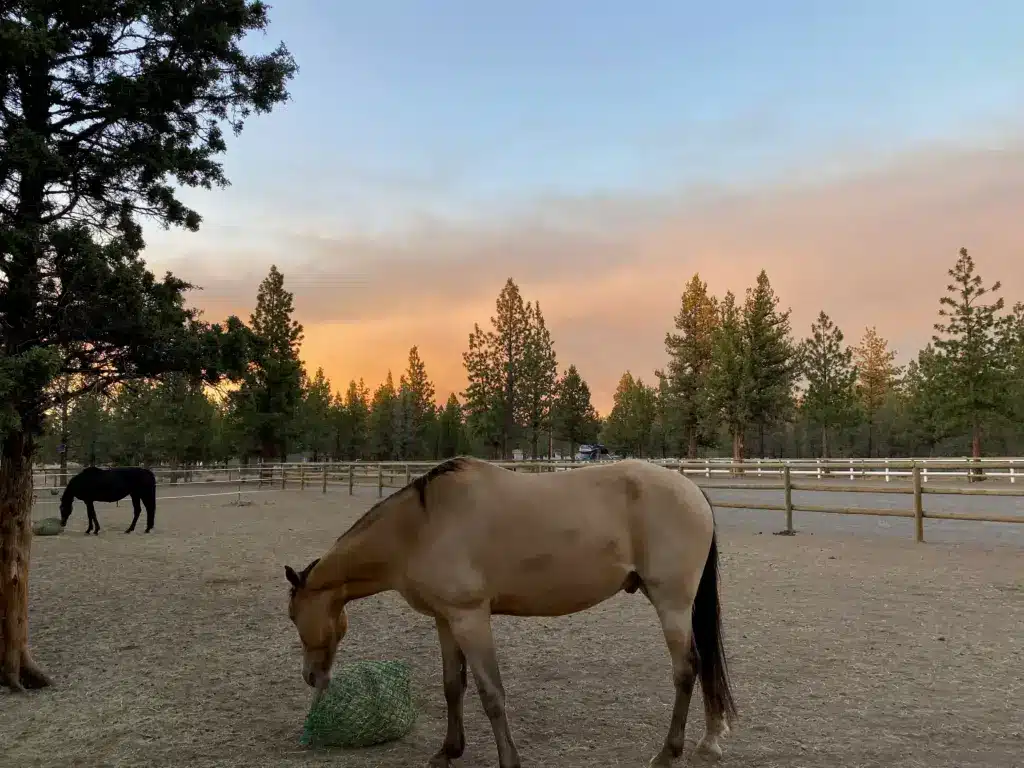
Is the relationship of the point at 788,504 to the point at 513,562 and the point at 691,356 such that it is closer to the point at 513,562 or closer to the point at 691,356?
the point at 513,562

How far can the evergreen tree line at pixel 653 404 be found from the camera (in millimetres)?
29891

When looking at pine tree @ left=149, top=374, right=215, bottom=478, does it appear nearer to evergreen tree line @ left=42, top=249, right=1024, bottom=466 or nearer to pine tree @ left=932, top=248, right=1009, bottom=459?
evergreen tree line @ left=42, top=249, right=1024, bottom=466

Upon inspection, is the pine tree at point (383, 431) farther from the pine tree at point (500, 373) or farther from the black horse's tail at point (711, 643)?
the black horse's tail at point (711, 643)

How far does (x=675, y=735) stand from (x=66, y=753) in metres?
3.30

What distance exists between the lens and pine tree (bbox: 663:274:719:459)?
136 ft

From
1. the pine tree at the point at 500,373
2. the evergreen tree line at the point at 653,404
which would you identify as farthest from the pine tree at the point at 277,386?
the pine tree at the point at 500,373

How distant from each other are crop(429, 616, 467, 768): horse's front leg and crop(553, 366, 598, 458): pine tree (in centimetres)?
5596

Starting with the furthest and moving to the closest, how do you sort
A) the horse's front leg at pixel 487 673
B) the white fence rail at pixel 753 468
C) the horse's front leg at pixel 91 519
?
the horse's front leg at pixel 91 519, the white fence rail at pixel 753 468, the horse's front leg at pixel 487 673

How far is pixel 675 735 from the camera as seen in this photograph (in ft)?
11.4

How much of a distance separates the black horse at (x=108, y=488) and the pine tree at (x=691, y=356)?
32.4 m

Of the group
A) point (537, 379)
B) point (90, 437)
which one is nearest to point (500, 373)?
point (537, 379)

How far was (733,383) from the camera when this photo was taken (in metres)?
36.4

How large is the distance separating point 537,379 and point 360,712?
45.1 m

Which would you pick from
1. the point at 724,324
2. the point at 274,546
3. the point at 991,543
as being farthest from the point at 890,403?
the point at 274,546
